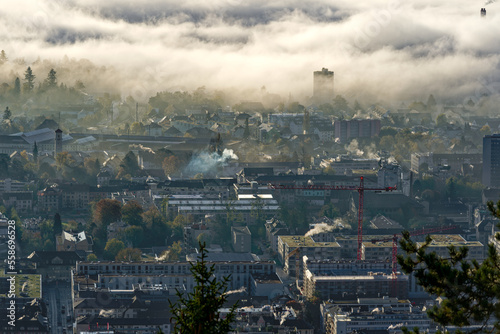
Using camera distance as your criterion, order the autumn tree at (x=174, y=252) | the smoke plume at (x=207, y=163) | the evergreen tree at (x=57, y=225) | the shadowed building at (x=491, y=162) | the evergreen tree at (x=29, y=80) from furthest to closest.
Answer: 1. the evergreen tree at (x=29, y=80)
2. the smoke plume at (x=207, y=163)
3. the shadowed building at (x=491, y=162)
4. the evergreen tree at (x=57, y=225)
5. the autumn tree at (x=174, y=252)

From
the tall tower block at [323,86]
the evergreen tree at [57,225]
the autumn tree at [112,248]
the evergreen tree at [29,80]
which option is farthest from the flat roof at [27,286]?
the tall tower block at [323,86]

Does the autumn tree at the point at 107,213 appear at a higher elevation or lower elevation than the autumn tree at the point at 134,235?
higher

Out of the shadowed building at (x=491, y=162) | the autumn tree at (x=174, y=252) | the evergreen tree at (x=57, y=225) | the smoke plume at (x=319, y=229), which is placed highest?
the shadowed building at (x=491, y=162)

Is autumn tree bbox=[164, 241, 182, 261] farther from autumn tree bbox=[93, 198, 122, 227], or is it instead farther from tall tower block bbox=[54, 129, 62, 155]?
tall tower block bbox=[54, 129, 62, 155]

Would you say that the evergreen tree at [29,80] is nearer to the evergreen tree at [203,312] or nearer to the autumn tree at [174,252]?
the autumn tree at [174,252]

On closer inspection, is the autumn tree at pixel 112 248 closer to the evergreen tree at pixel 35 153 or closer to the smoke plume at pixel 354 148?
the evergreen tree at pixel 35 153

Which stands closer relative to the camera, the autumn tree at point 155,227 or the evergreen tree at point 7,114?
the autumn tree at point 155,227

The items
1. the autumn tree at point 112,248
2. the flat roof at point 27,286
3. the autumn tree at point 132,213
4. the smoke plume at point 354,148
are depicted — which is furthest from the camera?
the smoke plume at point 354,148
